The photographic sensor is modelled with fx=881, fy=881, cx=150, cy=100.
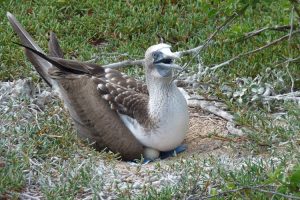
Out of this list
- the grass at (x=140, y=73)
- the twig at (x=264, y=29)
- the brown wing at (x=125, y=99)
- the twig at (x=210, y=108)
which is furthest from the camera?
the twig at (x=264, y=29)

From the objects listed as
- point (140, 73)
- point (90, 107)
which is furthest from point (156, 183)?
point (140, 73)

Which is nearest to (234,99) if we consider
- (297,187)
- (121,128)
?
(121,128)

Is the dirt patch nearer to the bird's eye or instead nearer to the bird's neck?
the bird's neck

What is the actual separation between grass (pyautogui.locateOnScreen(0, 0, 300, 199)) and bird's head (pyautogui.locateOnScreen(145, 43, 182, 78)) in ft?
2.56

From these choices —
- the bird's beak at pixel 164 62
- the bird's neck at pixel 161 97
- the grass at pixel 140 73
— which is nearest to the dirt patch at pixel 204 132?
the grass at pixel 140 73

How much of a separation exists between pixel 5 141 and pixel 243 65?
9.50 feet

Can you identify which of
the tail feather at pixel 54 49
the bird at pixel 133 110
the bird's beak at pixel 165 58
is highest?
the tail feather at pixel 54 49

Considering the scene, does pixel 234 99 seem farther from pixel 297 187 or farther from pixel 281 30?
pixel 297 187

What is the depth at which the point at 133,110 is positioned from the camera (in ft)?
26.0

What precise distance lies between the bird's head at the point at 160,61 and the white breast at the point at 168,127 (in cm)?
23

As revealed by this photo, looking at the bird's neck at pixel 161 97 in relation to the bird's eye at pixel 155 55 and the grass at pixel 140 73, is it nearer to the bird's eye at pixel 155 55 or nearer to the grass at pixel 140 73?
the bird's eye at pixel 155 55

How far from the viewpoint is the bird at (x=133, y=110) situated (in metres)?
7.79

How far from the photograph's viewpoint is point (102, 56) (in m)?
9.83

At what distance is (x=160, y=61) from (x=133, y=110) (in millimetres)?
505
